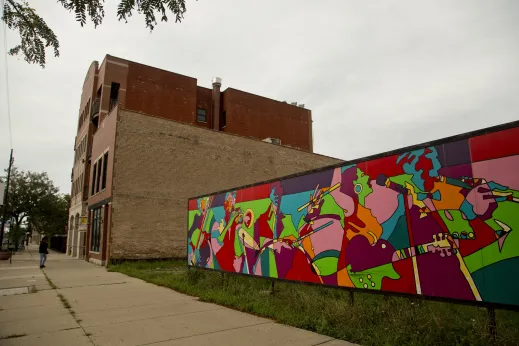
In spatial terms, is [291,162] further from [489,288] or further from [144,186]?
[489,288]

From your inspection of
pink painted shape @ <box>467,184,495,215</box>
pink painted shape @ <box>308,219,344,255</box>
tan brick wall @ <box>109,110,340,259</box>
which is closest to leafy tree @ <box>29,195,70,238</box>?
tan brick wall @ <box>109,110,340,259</box>

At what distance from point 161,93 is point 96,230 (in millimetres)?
14684

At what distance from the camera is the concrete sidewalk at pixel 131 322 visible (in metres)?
5.11

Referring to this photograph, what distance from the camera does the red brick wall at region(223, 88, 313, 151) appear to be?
35.6m

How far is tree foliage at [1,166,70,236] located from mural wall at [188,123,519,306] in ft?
157

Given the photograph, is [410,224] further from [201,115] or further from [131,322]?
[201,115]

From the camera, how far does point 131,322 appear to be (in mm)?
6281

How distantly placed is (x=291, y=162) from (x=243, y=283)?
2073cm

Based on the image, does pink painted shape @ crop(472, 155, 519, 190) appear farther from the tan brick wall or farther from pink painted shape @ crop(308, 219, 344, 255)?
the tan brick wall

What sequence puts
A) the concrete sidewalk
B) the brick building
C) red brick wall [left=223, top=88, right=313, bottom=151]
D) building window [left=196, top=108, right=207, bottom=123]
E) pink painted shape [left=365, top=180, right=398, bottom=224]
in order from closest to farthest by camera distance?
the concrete sidewalk → pink painted shape [left=365, top=180, right=398, bottom=224] → the brick building → building window [left=196, top=108, right=207, bottom=123] → red brick wall [left=223, top=88, right=313, bottom=151]

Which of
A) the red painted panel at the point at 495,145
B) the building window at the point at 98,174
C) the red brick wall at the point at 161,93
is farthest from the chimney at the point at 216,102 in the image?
the red painted panel at the point at 495,145

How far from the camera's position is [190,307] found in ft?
24.7

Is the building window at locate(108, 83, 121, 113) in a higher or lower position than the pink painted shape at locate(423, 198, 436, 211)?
higher

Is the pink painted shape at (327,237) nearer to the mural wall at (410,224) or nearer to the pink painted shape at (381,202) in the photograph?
the mural wall at (410,224)
